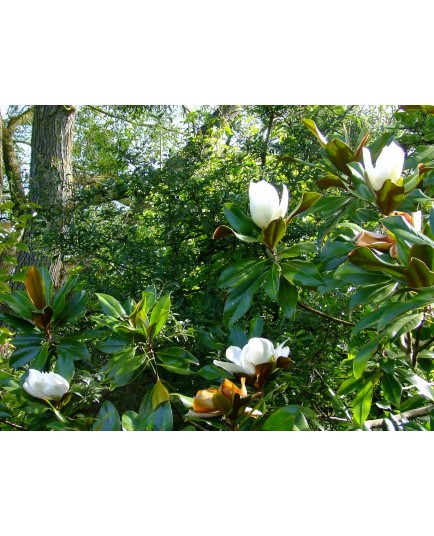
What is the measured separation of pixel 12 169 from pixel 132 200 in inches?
137

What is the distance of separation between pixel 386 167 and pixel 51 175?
2.65 m

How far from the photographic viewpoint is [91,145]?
268 inches

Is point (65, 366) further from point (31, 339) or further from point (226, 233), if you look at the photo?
point (226, 233)

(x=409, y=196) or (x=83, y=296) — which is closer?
(x=409, y=196)

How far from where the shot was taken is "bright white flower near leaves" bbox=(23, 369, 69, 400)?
119cm

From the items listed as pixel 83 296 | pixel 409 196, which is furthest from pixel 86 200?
pixel 409 196

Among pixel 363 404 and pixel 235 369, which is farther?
pixel 363 404

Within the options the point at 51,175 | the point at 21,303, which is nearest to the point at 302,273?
the point at 21,303

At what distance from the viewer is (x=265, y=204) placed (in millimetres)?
1250

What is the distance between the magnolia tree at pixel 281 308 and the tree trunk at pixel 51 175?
167 centimetres

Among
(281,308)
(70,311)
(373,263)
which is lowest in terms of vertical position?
(70,311)

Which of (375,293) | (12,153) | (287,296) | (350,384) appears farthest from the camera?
(12,153)

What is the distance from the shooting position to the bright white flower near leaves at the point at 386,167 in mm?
1146

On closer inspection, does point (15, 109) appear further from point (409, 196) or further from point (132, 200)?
point (409, 196)
